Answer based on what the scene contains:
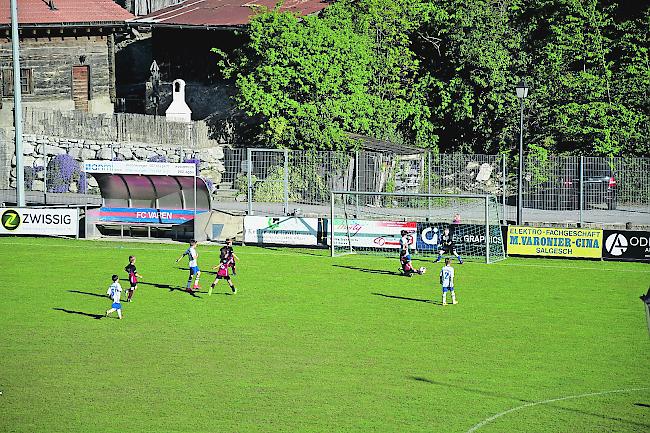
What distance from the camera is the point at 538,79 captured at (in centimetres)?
5709

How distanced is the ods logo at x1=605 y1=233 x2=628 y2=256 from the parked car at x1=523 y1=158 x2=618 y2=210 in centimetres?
515

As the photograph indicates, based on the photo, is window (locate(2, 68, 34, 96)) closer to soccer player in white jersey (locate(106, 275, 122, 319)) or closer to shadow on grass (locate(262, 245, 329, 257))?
shadow on grass (locate(262, 245, 329, 257))

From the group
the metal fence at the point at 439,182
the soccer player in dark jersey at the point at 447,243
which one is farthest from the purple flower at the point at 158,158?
the soccer player in dark jersey at the point at 447,243

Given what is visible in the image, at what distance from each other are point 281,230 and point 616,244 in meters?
13.0

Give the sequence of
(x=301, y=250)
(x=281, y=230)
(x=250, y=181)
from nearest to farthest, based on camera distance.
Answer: (x=301, y=250)
(x=281, y=230)
(x=250, y=181)

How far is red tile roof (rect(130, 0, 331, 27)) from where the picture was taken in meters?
61.8

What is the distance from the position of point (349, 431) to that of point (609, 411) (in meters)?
5.43

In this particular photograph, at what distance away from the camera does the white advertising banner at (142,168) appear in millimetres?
44531

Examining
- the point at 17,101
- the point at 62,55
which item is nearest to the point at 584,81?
the point at 17,101

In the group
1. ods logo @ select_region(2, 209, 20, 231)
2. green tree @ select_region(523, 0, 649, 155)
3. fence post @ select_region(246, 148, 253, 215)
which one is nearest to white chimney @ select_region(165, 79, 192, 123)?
fence post @ select_region(246, 148, 253, 215)

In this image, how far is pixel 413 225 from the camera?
140ft

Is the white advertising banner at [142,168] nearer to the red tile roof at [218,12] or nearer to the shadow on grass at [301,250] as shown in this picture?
the shadow on grass at [301,250]

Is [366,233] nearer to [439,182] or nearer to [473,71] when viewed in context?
[439,182]

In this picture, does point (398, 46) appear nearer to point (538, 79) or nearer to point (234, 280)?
point (538, 79)
